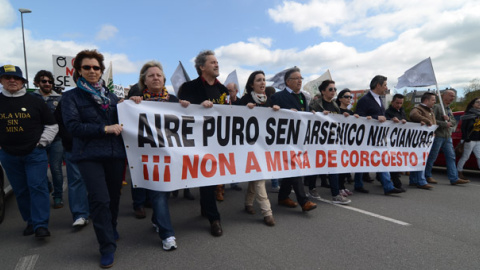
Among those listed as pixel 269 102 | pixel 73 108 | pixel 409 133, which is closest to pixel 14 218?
pixel 73 108

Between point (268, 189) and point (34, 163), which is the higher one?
point (34, 163)

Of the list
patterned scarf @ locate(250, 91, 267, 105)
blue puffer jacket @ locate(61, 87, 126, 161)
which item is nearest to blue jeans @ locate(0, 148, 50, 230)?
blue puffer jacket @ locate(61, 87, 126, 161)

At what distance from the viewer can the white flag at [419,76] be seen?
22.8 feet

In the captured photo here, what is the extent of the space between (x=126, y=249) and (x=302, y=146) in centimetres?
269

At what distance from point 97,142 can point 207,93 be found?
55.4 inches

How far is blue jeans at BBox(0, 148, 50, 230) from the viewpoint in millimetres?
3457

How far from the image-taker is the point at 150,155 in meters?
3.25

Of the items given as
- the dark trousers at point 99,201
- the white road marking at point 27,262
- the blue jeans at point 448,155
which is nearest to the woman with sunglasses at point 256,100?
the dark trousers at point 99,201

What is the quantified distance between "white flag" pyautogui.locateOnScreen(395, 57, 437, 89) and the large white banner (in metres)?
2.12

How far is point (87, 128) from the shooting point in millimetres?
2797

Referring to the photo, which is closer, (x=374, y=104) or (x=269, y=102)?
(x=269, y=102)

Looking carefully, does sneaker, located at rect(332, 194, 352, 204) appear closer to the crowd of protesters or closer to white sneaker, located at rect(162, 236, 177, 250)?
the crowd of protesters

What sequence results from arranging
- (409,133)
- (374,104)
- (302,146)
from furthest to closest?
(409,133) < (374,104) < (302,146)

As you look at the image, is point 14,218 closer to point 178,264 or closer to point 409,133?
point 178,264
